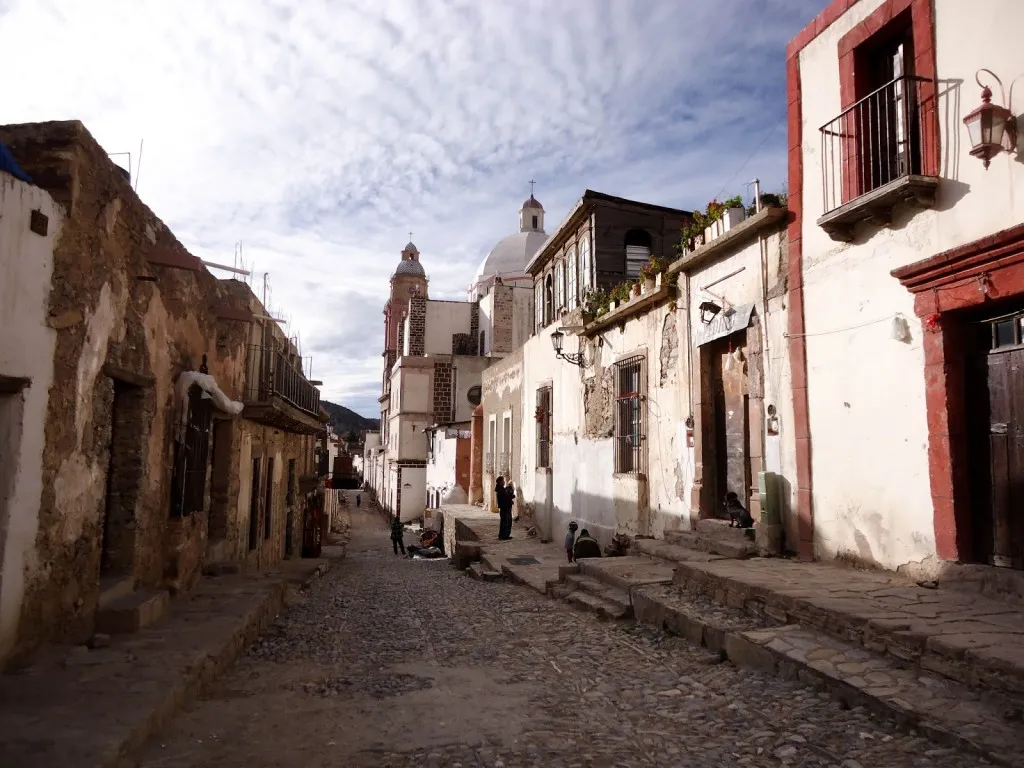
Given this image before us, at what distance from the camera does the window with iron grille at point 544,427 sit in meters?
15.6

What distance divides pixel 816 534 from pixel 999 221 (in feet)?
10.5

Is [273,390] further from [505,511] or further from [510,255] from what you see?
[510,255]

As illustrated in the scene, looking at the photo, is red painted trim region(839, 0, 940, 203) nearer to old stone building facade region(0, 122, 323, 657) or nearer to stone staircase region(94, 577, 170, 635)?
old stone building facade region(0, 122, 323, 657)

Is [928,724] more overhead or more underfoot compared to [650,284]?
more underfoot

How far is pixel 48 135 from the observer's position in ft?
16.1

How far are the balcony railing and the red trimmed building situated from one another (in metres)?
7.62

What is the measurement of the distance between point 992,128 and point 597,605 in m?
5.06

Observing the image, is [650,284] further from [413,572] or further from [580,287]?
[413,572]

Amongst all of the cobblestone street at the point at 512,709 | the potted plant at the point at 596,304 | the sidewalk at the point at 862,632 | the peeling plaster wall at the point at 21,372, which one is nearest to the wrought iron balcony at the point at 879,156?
the sidewalk at the point at 862,632

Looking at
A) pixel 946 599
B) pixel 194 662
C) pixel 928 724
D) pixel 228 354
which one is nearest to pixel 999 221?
pixel 946 599

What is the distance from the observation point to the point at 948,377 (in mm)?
5691

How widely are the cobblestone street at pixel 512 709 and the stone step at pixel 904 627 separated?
1.70ft

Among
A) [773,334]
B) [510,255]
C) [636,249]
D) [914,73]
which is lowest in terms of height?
[773,334]

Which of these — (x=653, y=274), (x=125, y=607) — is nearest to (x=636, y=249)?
(x=653, y=274)
